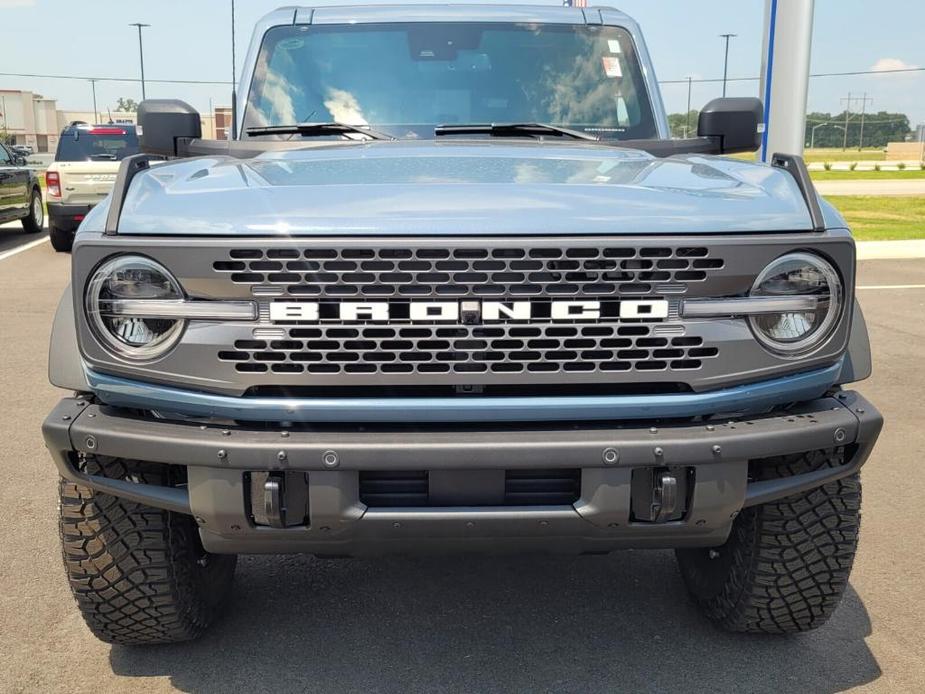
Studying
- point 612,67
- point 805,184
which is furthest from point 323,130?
point 805,184

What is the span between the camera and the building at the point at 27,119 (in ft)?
331

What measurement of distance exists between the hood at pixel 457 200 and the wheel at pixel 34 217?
15.5 m

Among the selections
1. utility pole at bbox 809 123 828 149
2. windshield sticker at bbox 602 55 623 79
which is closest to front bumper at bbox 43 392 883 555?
windshield sticker at bbox 602 55 623 79

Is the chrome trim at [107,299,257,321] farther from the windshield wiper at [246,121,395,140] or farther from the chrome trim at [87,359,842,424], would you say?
the windshield wiper at [246,121,395,140]

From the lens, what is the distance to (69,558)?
9.64 feet

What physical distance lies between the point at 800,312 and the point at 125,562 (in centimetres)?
200

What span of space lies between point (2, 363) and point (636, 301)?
6250 mm

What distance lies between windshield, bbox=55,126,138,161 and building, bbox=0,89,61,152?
90.5 m

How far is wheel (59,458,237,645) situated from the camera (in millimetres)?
2910

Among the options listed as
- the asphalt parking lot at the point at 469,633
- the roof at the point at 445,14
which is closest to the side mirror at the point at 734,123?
the roof at the point at 445,14

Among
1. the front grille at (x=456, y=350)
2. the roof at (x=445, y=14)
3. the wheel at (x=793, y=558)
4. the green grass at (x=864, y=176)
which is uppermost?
the roof at (x=445, y=14)

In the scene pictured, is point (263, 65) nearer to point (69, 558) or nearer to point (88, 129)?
point (69, 558)

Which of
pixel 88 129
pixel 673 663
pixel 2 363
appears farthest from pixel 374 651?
pixel 88 129

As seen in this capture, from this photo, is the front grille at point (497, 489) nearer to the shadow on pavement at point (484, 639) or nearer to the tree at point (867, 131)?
the shadow on pavement at point (484, 639)
